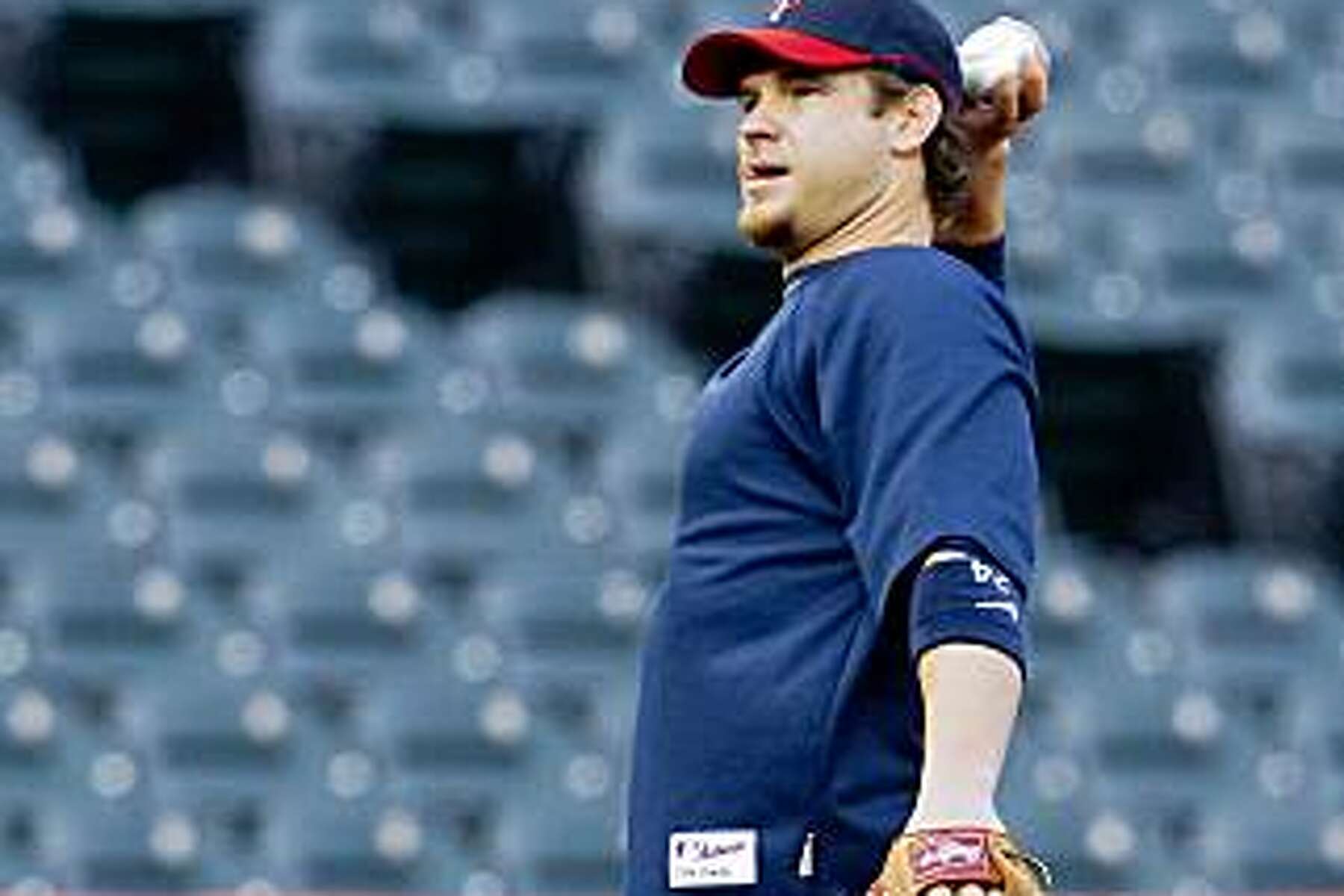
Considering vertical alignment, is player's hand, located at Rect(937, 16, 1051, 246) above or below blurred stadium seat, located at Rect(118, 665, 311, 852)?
above

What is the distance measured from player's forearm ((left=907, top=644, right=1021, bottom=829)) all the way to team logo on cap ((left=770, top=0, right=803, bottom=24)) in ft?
1.95

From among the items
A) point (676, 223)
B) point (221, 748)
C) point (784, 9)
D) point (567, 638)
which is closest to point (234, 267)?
point (676, 223)

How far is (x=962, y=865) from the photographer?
2955 millimetres

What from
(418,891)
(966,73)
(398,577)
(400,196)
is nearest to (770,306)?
(400,196)

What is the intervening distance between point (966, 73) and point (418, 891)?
16.4 feet

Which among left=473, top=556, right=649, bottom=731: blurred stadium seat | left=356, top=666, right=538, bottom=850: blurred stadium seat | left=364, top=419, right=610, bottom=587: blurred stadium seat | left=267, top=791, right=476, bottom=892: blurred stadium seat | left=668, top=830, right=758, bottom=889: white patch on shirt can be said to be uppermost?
left=668, top=830, right=758, bottom=889: white patch on shirt

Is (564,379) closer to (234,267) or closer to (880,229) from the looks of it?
(234,267)

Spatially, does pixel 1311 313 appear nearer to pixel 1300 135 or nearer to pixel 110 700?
pixel 1300 135

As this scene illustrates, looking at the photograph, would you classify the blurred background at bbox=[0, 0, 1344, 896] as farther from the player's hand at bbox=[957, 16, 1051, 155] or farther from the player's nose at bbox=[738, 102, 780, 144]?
the player's nose at bbox=[738, 102, 780, 144]

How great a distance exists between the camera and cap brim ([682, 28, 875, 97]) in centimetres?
325

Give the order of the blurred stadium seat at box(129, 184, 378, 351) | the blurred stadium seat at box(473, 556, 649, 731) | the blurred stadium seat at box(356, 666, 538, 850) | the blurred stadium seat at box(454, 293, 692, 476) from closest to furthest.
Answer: the blurred stadium seat at box(356, 666, 538, 850) → the blurred stadium seat at box(473, 556, 649, 731) → the blurred stadium seat at box(454, 293, 692, 476) → the blurred stadium seat at box(129, 184, 378, 351)

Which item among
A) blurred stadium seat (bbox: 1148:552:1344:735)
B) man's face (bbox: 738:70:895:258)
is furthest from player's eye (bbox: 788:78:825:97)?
blurred stadium seat (bbox: 1148:552:1344:735)

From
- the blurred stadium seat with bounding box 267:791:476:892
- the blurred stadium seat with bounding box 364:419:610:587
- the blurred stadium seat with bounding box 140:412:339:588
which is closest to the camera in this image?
the blurred stadium seat with bounding box 267:791:476:892

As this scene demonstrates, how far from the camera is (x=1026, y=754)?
29.0 ft
